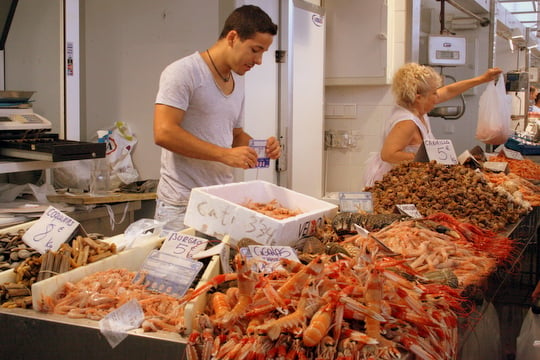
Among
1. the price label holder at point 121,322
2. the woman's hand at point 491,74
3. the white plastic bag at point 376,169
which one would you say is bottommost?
the price label holder at point 121,322

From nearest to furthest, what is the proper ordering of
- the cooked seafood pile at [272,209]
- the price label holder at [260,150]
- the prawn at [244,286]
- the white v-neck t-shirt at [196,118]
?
the prawn at [244,286], the cooked seafood pile at [272,209], the price label holder at [260,150], the white v-neck t-shirt at [196,118]

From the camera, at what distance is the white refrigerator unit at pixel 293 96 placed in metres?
4.92

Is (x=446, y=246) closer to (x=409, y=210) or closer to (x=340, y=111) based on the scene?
(x=409, y=210)

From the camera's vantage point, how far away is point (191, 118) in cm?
300

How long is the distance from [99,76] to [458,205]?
331 cm

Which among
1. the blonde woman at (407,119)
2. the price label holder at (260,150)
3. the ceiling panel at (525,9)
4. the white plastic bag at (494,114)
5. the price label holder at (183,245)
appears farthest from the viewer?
the ceiling panel at (525,9)

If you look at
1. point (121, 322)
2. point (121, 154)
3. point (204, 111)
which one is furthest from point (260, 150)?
point (121, 154)

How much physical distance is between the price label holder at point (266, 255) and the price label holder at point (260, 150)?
0.95 meters

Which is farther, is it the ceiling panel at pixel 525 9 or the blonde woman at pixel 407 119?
the ceiling panel at pixel 525 9

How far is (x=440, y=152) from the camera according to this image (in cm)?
369

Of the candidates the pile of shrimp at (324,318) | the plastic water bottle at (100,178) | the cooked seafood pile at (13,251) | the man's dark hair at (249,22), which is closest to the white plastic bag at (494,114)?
the plastic water bottle at (100,178)

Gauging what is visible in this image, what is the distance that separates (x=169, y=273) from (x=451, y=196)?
1.73 meters

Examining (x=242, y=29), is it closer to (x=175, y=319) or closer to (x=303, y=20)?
(x=175, y=319)

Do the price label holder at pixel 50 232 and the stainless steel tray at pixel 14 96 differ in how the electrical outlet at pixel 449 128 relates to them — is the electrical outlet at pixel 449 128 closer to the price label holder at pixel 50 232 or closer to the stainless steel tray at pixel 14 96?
the stainless steel tray at pixel 14 96
